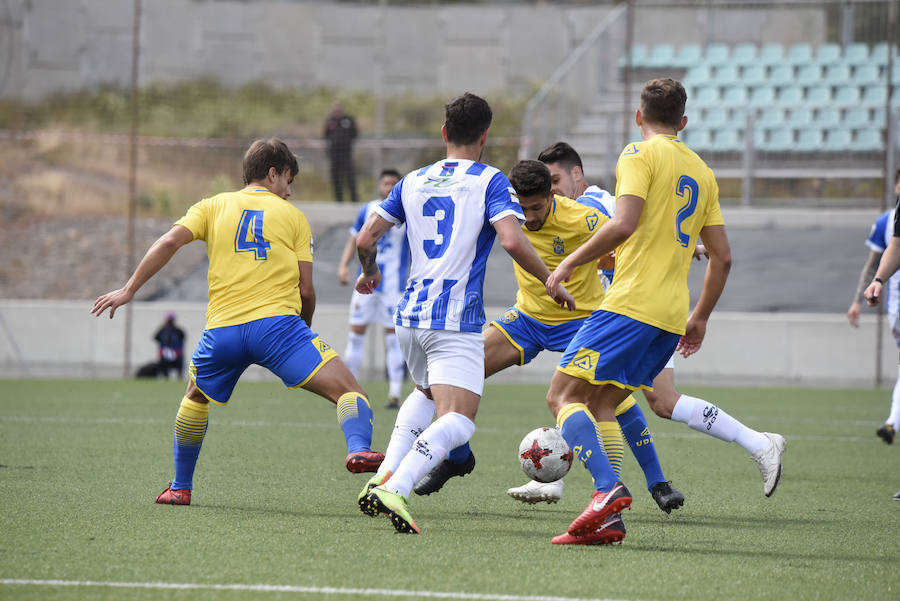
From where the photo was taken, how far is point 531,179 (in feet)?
18.3

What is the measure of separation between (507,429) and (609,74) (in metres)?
13.3

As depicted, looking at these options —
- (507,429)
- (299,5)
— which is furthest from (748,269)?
(299,5)

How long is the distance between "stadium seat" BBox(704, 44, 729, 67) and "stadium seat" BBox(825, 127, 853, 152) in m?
4.26

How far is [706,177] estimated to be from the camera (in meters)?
4.82

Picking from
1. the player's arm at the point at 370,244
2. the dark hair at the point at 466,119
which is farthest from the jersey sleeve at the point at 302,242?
the dark hair at the point at 466,119

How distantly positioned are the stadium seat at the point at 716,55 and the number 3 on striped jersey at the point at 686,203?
61.1ft

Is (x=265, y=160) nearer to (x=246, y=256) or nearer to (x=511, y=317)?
(x=246, y=256)

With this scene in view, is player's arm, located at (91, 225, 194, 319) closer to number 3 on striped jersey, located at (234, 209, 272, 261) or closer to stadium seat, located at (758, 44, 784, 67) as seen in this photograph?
number 3 on striped jersey, located at (234, 209, 272, 261)

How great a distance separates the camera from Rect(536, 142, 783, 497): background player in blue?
5.43 meters

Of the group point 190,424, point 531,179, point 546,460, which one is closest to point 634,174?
point 531,179

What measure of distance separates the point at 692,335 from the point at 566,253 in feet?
3.44

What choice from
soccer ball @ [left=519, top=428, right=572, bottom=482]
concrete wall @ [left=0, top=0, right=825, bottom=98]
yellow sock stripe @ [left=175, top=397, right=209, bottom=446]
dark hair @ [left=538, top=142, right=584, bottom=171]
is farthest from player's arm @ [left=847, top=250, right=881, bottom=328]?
concrete wall @ [left=0, top=0, right=825, bottom=98]

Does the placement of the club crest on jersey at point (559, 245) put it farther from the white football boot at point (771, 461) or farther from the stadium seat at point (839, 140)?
the stadium seat at point (839, 140)

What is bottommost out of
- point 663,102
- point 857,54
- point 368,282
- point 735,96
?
point 368,282
